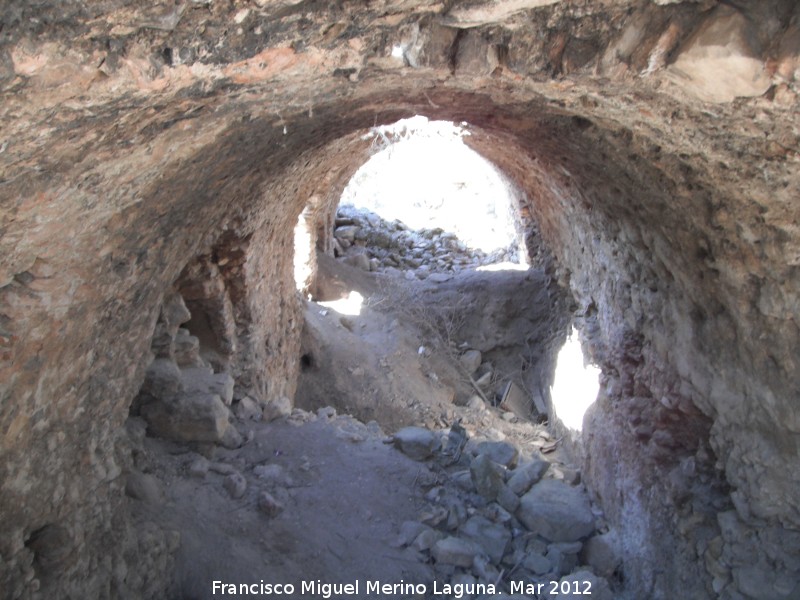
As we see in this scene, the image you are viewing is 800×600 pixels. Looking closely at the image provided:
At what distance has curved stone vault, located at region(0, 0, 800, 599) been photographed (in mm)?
1662

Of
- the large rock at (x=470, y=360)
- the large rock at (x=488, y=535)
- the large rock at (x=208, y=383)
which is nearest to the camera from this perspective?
the large rock at (x=488, y=535)

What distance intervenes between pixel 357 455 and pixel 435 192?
43.2 ft

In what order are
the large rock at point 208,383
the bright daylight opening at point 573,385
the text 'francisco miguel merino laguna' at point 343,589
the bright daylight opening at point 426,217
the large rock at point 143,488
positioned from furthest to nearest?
the bright daylight opening at point 426,217 < the bright daylight opening at point 573,385 < the large rock at point 208,383 < the large rock at point 143,488 < the text 'francisco miguel merino laguna' at point 343,589

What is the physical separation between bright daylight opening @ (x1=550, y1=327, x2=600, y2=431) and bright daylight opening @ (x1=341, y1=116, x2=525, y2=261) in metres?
6.13

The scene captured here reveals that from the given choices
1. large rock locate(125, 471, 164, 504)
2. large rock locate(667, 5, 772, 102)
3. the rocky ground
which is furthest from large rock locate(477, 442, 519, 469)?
large rock locate(667, 5, 772, 102)

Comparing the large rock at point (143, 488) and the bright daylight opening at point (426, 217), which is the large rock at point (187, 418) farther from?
the bright daylight opening at point (426, 217)

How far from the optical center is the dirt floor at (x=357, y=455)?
400 cm

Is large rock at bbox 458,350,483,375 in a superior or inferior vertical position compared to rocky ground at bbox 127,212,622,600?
superior

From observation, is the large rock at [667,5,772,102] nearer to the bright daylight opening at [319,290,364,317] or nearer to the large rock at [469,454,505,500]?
the large rock at [469,454,505,500]

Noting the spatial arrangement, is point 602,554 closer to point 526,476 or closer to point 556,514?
point 556,514

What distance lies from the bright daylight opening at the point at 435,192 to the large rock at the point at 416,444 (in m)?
8.25

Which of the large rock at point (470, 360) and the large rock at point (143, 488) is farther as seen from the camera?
the large rock at point (470, 360)

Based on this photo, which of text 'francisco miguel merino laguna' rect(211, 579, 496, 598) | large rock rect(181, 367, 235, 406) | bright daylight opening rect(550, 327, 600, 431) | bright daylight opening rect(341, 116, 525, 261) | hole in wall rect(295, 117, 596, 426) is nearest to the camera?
text 'francisco miguel merino laguna' rect(211, 579, 496, 598)

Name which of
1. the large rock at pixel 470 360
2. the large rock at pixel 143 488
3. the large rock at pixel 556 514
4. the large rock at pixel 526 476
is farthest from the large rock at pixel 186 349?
the large rock at pixel 470 360
